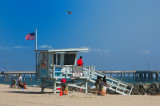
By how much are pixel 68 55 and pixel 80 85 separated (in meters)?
3.21

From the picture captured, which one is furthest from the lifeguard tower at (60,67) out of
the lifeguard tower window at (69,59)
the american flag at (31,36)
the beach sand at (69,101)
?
the american flag at (31,36)

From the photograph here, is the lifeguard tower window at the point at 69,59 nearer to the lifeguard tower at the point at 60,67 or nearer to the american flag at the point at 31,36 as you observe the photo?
the lifeguard tower at the point at 60,67

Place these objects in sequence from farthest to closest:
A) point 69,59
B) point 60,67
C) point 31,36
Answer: point 31,36 < point 69,59 < point 60,67

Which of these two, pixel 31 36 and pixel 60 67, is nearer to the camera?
pixel 60 67

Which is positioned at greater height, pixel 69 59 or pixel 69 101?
pixel 69 59

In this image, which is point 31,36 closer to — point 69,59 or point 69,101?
point 69,59

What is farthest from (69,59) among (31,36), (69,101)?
(31,36)

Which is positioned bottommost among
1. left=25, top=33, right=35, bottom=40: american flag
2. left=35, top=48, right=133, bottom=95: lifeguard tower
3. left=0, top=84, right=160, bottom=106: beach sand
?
left=0, top=84, right=160, bottom=106: beach sand

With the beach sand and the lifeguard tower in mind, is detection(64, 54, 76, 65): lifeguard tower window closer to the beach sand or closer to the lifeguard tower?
the lifeguard tower

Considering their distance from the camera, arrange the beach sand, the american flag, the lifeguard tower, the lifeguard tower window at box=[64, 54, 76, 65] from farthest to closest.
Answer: the american flag, the lifeguard tower window at box=[64, 54, 76, 65], the lifeguard tower, the beach sand

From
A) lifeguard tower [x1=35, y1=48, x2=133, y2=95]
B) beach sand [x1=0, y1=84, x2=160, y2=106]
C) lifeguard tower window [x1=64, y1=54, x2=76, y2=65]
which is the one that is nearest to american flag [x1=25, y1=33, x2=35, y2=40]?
lifeguard tower [x1=35, y1=48, x2=133, y2=95]

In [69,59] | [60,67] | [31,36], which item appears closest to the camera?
[60,67]

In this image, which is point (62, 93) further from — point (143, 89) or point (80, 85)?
point (143, 89)

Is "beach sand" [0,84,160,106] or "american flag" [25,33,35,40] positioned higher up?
"american flag" [25,33,35,40]
